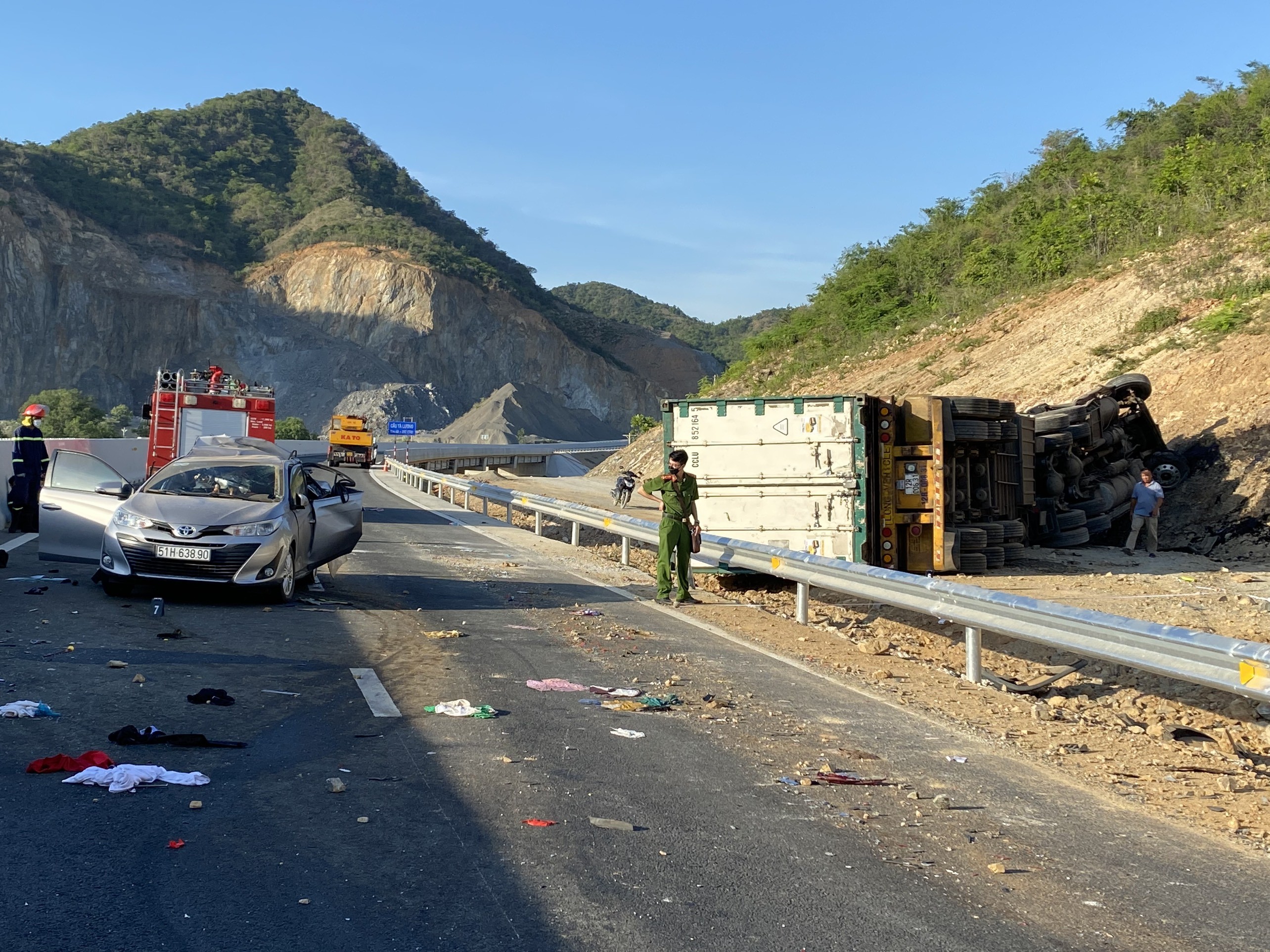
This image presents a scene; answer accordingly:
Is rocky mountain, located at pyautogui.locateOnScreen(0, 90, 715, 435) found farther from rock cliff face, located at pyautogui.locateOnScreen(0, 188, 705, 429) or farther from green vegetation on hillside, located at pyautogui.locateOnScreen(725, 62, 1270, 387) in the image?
green vegetation on hillside, located at pyautogui.locateOnScreen(725, 62, 1270, 387)

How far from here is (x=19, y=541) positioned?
15594 mm

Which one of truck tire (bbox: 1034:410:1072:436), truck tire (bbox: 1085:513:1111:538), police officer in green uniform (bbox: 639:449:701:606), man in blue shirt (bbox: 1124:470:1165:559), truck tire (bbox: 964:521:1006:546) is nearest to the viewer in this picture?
police officer in green uniform (bbox: 639:449:701:606)

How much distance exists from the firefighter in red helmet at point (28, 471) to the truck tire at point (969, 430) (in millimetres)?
12242

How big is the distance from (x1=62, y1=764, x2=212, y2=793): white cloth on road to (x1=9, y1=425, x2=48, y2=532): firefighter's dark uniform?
1198 centimetres

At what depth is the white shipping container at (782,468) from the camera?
1474 cm

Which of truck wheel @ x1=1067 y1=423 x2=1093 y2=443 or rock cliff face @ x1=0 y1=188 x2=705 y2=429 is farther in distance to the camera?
rock cliff face @ x1=0 y1=188 x2=705 y2=429

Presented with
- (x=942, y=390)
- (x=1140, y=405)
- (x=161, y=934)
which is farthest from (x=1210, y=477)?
(x=161, y=934)

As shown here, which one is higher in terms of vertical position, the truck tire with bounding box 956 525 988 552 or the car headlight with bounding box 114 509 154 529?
the car headlight with bounding box 114 509 154 529

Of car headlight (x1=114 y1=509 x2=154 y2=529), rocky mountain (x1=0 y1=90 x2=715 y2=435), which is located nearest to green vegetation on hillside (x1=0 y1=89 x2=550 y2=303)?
rocky mountain (x1=0 y1=90 x2=715 y2=435)

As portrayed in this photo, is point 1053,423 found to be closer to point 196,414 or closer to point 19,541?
point 19,541

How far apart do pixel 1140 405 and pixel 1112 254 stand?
18.3 meters

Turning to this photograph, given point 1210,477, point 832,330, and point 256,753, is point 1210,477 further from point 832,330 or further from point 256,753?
point 832,330

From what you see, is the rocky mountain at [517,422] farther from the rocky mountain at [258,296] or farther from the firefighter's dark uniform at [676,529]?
the firefighter's dark uniform at [676,529]

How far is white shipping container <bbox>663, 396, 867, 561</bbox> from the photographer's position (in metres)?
14.7
